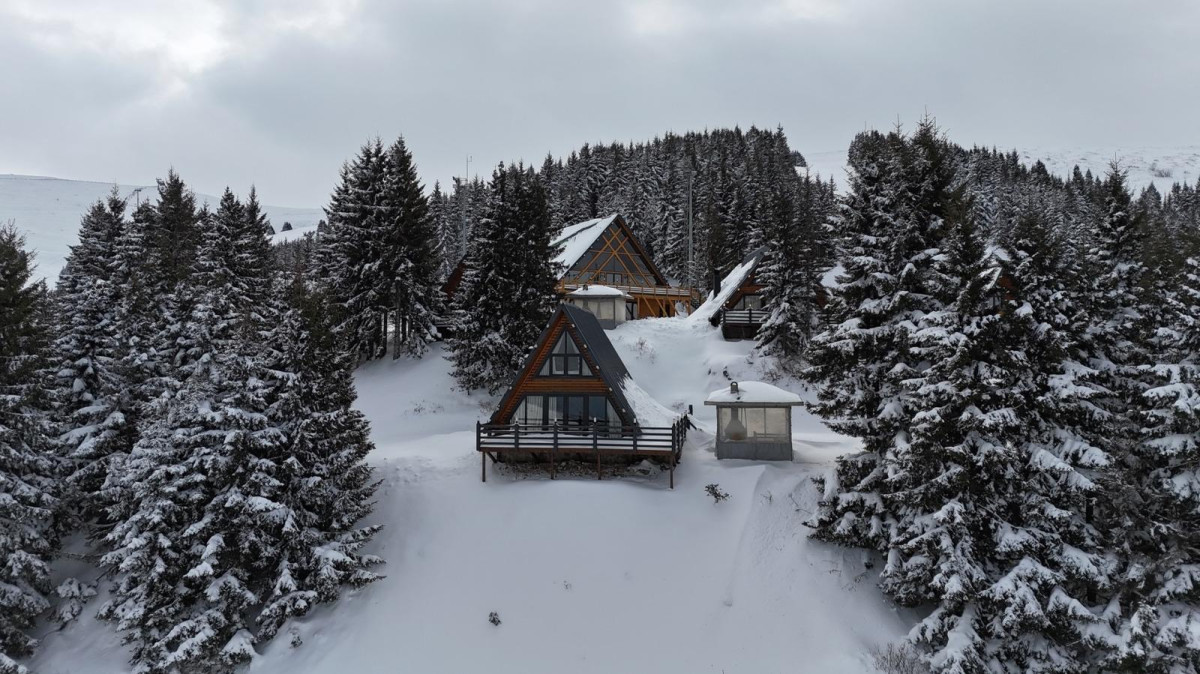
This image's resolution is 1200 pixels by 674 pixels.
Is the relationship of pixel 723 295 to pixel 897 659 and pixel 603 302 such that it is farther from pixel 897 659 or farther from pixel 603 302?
pixel 897 659

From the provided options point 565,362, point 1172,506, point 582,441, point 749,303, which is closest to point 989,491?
point 1172,506

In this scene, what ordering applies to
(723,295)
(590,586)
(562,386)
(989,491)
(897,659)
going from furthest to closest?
(723,295), (562,386), (590,586), (897,659), (989,491)

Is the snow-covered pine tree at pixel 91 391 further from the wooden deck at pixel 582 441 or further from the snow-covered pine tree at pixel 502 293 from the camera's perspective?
the snow-covered pine tree at pixel 502 293

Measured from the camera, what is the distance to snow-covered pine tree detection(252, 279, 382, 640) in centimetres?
2073

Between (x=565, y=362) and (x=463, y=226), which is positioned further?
(x=463, y=226)

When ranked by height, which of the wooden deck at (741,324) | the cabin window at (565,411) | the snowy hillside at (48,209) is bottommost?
the cabin window at (565,411)

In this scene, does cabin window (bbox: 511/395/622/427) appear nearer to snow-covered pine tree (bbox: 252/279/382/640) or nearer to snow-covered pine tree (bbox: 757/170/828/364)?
snow-covered pine tree (bbox: 252/279/382/640)

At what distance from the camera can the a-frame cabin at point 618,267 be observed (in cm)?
5544

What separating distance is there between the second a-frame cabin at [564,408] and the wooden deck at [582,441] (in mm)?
41

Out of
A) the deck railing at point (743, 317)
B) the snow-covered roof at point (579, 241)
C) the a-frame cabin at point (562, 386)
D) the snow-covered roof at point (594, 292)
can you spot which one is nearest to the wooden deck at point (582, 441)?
the a-frame cabin at point (562, 386)

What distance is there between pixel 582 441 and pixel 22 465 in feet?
62.0

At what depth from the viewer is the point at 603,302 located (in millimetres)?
49219

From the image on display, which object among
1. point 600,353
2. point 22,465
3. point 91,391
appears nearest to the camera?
point 22,465

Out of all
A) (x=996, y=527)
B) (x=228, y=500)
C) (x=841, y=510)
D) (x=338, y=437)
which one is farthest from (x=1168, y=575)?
(x=228, y=500)
